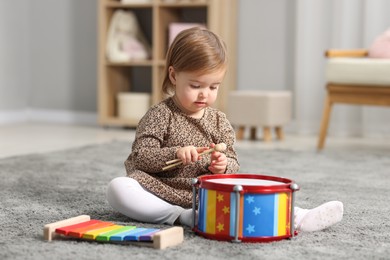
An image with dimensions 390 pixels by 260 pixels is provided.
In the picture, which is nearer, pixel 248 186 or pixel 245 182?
pixel 248 186

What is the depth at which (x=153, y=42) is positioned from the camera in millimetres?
4160

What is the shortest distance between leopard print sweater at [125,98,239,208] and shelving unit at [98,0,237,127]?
7.90 ft

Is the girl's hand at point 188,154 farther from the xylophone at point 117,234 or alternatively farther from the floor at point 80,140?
the floor at point 80,140

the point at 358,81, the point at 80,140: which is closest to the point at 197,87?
the point at 358,81

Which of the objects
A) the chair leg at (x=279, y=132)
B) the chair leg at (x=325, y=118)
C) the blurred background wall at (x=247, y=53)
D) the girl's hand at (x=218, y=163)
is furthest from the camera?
the blurred background wall at (x=247, y=53)

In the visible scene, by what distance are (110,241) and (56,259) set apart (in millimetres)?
141

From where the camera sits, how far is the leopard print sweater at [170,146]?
1559 mm

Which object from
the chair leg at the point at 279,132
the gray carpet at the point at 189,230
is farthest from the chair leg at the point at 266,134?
the gray carpet at the point at 189,230

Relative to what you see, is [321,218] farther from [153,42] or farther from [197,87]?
[153,42]

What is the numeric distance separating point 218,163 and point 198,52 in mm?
248

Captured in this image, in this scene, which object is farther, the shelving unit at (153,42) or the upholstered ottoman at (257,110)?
the shelving unit at (153,42)

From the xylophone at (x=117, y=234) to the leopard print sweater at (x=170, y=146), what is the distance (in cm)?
22

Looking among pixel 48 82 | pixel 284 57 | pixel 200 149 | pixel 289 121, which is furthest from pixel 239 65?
pixel 200 149

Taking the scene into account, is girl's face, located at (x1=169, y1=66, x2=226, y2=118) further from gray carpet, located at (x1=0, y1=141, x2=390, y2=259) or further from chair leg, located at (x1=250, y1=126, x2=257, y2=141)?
chair leg, located at (x1=250, y1=126, x2=257, y2=141)
